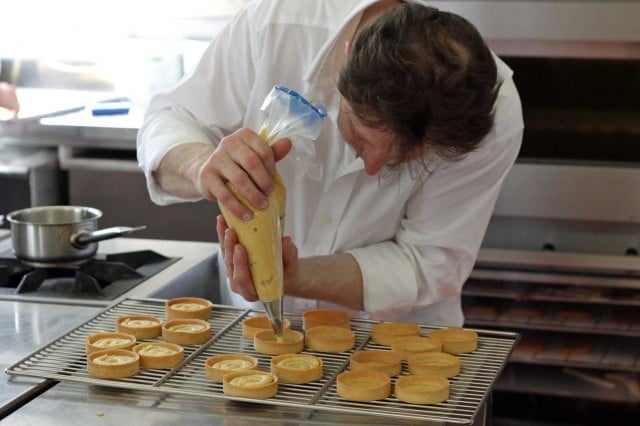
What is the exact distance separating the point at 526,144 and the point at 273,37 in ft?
4.08

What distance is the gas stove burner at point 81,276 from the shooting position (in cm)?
191

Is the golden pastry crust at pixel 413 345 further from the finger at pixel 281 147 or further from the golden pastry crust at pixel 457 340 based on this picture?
the finger at pixel 281 147

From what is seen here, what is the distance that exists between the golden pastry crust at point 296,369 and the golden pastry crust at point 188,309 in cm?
24

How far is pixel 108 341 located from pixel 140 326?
0.08 m

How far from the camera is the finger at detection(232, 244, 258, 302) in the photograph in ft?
4.97

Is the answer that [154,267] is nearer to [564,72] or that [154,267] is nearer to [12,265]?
[12,265]

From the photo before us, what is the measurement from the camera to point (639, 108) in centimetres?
297

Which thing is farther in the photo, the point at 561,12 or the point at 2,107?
the point at 2,107

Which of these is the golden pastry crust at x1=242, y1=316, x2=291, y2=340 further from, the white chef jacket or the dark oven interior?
the dark oven interior

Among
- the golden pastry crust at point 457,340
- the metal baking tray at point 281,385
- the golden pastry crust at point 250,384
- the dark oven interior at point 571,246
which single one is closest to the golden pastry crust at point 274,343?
the metal baking tray at point 281,385

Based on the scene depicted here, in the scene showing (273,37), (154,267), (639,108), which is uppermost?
(273,37)

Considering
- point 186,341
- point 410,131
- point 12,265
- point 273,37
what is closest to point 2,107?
point 12,265

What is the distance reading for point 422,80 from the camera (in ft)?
4.69

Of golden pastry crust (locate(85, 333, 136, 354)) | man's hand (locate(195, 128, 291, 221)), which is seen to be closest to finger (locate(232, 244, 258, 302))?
man's hand (locate(195, 128, 291, 221))
